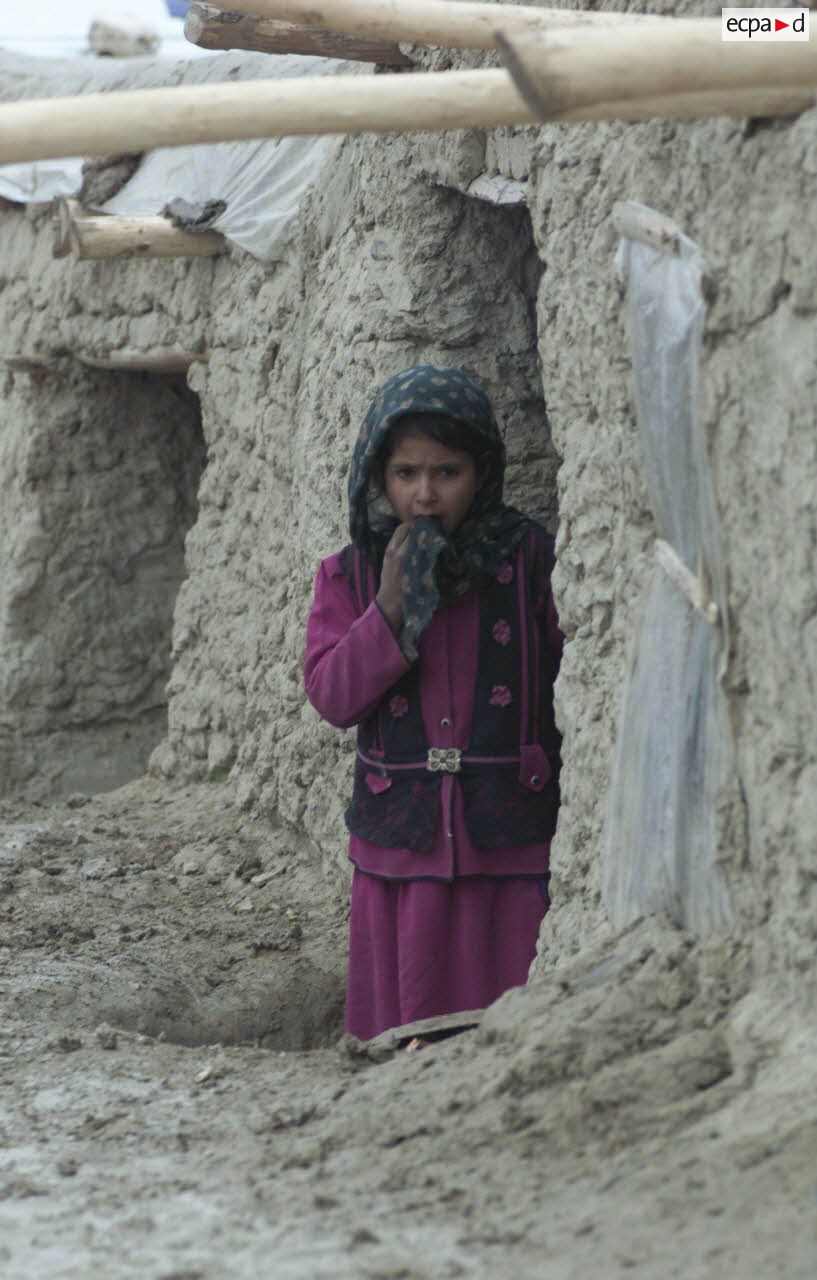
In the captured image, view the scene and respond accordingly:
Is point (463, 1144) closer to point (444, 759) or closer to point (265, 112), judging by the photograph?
point (444, 759)

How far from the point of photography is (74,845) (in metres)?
5.67

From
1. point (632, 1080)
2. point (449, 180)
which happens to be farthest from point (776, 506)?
point (449, 180)

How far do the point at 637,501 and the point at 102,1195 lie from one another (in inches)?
54.2

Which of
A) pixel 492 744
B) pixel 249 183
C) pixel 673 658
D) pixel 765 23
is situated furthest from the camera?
pixel 249 183

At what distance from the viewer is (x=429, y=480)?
11.4 ft

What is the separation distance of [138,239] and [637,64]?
3985 mm

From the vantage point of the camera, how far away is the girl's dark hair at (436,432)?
3.44 m

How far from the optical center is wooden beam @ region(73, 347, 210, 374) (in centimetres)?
612

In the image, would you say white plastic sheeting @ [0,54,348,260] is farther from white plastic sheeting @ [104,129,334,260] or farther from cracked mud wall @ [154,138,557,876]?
cracked mud wall @ [154,138,557,876]

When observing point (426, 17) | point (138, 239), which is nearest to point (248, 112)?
point (426, 17)

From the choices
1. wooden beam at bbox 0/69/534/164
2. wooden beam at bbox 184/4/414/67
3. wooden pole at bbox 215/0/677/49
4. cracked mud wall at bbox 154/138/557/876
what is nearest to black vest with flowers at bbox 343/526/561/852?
cracked mud wall at bbox 154/138/557/876

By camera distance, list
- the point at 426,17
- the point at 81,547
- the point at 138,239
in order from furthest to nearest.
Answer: the point at 81,547 → the point at 138,239 → the point at 426,17

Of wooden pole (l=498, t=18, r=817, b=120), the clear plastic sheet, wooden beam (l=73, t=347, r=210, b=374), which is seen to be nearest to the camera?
wooden pole (l=498, t=18, r=817, b=120)

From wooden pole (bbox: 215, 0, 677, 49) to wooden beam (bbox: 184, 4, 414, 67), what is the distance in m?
0.84
